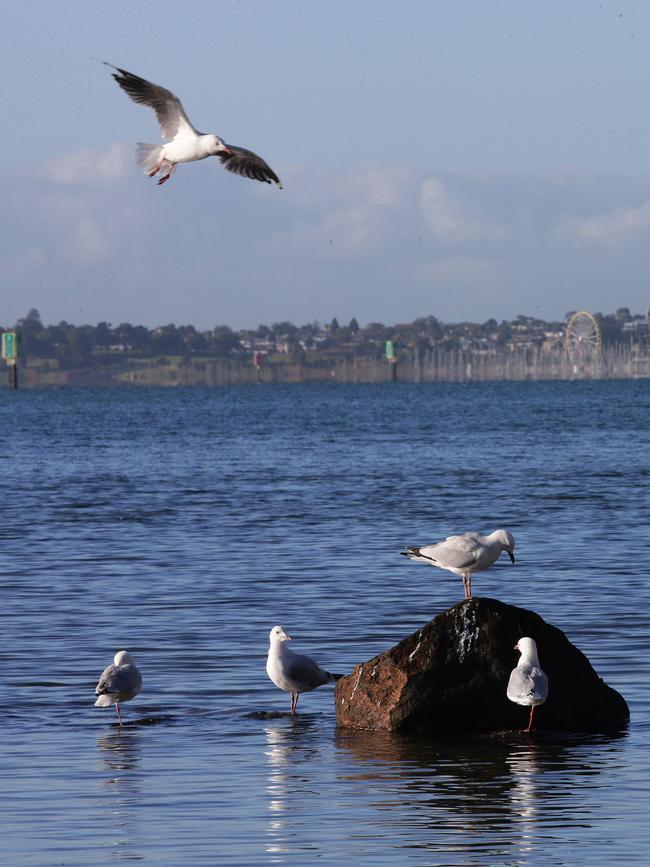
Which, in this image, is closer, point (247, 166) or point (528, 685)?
point (528, 685)

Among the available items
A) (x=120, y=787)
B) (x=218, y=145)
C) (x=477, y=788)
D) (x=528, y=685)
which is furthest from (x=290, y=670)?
(x=218, y=145)

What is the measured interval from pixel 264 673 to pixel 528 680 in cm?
423

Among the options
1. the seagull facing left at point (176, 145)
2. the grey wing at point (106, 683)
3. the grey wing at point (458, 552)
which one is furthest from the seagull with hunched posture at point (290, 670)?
the seagull facing left at point (176, 145)

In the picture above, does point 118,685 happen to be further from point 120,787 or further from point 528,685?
point 528,685

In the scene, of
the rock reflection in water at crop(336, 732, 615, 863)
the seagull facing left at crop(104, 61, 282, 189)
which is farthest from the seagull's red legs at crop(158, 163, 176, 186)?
the rock reflection in water at crop(336, 732, 615, 863)

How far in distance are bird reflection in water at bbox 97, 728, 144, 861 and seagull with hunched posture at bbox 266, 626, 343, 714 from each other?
4.69ft

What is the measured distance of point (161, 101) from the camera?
1852cm

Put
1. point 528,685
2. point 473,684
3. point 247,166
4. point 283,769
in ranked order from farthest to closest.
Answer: point 247,166 < point 473,684 < point 528,685 < point 283,769

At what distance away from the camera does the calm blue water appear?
10852 millimetres

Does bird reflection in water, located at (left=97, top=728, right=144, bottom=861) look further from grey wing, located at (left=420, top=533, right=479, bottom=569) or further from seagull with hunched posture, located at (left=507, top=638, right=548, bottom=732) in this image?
grey wing, located at (left=420, top=533, right=479, bottom=569)

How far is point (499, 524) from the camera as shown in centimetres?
3678

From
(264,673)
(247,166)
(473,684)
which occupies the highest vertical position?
(247,166)

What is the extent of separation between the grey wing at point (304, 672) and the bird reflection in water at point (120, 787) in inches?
61.5

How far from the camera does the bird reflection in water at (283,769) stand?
420 inches
